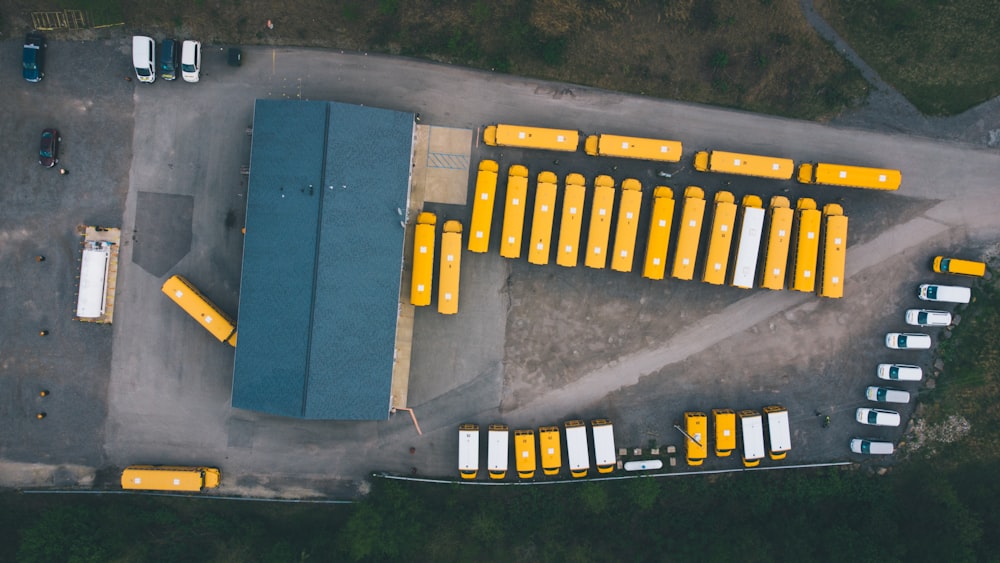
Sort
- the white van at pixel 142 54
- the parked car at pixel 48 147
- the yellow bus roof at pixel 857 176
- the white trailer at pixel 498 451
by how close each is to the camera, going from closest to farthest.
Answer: the white van at pixel 142 54, the parked car at pixel 48 147, the yellow bus roof at pixel 857 176, the white trailer at pixel 498 451

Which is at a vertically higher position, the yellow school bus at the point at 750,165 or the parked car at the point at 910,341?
the yellow school bus at the point at 750,165

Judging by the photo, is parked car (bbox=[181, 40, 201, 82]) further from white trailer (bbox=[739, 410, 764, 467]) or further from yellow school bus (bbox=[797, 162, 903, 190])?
white trailer (bbox=[739, 410, 764, 467])

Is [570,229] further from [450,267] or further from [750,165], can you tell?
[750,165]

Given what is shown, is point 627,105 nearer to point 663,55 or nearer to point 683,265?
point 663,55

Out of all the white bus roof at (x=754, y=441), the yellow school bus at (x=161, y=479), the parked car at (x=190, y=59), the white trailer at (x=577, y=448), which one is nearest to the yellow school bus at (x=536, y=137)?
the white trailer at (x=577, y=448)

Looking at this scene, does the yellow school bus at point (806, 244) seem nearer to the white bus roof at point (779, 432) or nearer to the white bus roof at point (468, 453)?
the white bus roof at point (779, 432)

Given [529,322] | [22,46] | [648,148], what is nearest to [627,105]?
[648,148]

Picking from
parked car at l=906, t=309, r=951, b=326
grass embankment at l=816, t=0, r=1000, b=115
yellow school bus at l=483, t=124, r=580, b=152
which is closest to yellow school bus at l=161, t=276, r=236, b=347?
yellow school bus at l=483, t=124, r=580, b=152

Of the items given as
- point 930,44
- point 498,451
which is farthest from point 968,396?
point 498,451
